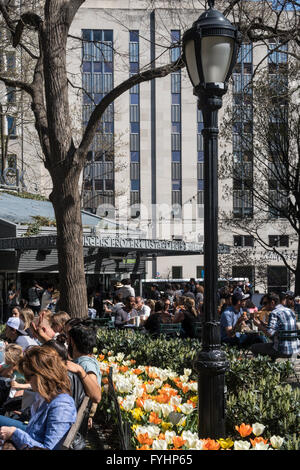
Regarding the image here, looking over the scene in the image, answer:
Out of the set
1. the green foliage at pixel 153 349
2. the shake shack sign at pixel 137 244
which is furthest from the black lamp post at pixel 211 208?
the shake shack sign at pixel 137 244

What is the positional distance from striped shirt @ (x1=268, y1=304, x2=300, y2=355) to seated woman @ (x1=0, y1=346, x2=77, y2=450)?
618 centimetres

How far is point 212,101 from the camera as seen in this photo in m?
5.68

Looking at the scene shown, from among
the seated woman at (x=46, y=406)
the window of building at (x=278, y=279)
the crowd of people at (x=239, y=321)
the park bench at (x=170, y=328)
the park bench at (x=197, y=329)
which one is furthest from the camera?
the window of building at (x=278, y=279)

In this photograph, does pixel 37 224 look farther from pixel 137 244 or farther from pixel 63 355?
pixel 63 355

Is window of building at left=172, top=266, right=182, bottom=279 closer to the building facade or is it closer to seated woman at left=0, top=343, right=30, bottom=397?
the building facade

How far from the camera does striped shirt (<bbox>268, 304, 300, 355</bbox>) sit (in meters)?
10.8

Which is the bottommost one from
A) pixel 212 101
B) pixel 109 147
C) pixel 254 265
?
pixel 254 265

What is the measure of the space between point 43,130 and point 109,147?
35.2 meters

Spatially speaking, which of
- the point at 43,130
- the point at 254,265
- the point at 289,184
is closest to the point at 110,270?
the point at 289,184

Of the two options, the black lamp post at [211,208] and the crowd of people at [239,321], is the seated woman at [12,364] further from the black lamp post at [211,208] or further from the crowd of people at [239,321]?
the black lamp post at [211,208]

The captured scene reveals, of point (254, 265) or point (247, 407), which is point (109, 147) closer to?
point (254, 265)

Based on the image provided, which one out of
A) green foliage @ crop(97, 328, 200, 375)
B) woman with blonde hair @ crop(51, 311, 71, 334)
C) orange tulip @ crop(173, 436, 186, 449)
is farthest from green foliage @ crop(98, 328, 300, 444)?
woman with blonde hair @ crop(51, 311, 71, 334)

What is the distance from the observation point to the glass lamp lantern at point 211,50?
5.45 m

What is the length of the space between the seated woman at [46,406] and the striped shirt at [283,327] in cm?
618
